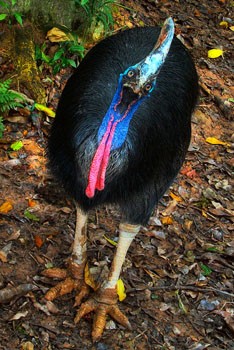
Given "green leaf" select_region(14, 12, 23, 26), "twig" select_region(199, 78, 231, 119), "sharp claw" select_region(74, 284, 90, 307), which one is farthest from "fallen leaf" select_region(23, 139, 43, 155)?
"twig" select_region(199, 78, 231, 119)

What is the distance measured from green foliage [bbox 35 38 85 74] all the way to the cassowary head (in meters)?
2.34

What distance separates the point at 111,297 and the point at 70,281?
283 mm

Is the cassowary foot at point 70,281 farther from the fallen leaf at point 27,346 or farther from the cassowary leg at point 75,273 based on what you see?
the fallen leaf at point 27,346

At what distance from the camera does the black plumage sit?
9.84 ft

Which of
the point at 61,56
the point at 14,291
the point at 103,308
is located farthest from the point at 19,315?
the point at 61,56

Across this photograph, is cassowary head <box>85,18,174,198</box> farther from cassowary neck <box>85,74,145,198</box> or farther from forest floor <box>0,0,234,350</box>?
forest floor <box>0,0,234,350</box>

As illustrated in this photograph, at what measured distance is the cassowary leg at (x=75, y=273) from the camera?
3.69 metres

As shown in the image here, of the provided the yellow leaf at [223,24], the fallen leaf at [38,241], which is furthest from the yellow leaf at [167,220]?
the yellow leaf at [223,24]

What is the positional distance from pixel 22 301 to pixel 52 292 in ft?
0.63

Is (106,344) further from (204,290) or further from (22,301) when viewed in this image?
(204,290)

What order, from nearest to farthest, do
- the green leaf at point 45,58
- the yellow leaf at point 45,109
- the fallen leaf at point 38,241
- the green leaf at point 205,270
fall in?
the fallen leaf at point 38,241, the green leaf at point 205,270, the yellow leaf at point 45,109, the green leaf at point 45,58

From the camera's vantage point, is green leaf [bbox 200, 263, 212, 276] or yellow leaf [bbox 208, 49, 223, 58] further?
yellow leaf [bbox 208, 49, 223, 58]

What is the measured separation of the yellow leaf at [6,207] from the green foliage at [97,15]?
191 cm

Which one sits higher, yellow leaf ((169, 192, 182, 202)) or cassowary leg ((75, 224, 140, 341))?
cassowary leg ((75, 224, 140, 341))
